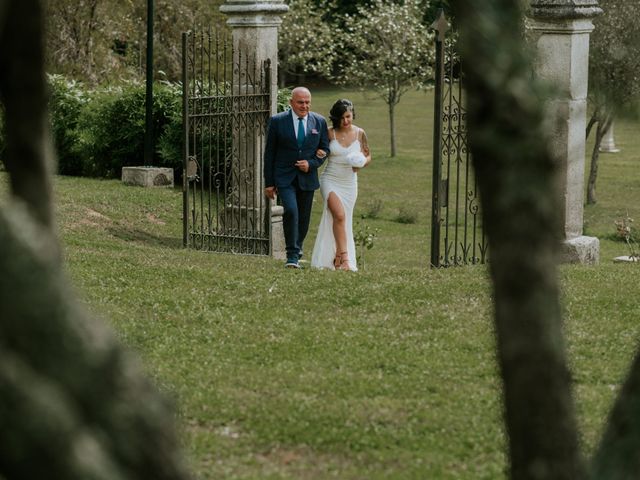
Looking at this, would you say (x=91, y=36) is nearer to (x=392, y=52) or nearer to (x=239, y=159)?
(x=392, y=52)

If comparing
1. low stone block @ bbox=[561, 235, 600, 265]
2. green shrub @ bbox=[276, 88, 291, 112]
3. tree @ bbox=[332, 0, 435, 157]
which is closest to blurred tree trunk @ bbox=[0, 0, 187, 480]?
low stone block @ bbox=[561, 235, 600, 265]

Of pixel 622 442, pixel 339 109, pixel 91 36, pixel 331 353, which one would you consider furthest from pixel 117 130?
pixel 622 442

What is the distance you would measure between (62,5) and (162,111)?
9.20 meters

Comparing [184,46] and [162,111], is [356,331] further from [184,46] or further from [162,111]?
[162,111]

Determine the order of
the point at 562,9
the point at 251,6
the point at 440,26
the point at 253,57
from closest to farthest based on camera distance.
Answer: the point at 440,26
the point at 562,9
the point at 251,6
the point at 253,57

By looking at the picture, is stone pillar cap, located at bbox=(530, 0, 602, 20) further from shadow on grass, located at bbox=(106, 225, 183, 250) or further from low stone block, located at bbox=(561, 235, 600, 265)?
shadow on grass, located at bbox=(106, 225, 183, 250)

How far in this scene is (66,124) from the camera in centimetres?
2053

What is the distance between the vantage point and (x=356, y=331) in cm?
849

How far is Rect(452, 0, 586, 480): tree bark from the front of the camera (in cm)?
330

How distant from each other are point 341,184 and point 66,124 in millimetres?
8890

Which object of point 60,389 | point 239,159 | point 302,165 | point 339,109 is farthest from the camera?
point 239,159

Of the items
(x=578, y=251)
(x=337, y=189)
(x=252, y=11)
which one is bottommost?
(x=578, y=251)

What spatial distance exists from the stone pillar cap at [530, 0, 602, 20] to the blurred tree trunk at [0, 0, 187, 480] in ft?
31.7

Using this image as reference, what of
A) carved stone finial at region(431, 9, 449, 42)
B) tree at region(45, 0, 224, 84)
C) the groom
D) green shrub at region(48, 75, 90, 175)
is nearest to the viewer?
carved stone finial at region(431, 9, 449, 42)
